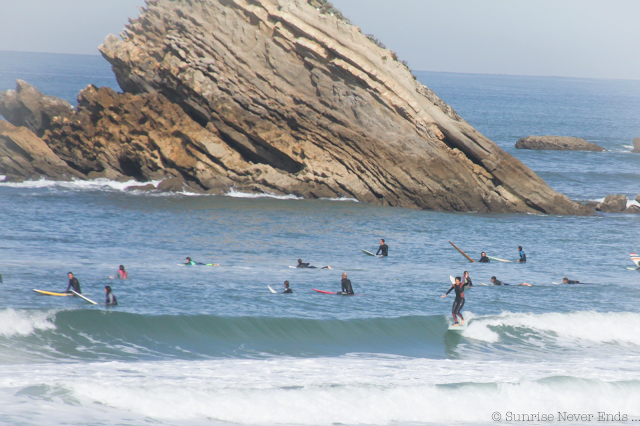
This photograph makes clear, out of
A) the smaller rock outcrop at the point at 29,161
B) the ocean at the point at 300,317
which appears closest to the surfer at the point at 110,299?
the ocean at the point at 300,317

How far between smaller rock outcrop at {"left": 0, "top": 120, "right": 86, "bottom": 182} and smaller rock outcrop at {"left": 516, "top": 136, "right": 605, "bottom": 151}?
2224 inches

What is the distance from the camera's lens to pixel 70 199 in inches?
1508

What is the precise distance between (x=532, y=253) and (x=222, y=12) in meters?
24.7

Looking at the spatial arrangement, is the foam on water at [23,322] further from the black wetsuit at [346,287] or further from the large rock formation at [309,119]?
the large rock formation at [309,119]

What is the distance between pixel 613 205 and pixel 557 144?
119 feet

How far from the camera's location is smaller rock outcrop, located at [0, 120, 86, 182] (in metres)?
42.1

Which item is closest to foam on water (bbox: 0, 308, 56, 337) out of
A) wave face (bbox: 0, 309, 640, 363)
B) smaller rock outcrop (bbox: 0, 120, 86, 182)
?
wave face (bbox: 0, 309, 640, 363)

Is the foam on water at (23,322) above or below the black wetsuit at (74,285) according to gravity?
below

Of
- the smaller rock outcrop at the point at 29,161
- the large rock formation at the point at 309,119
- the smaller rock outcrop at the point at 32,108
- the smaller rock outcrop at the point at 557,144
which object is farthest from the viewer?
the smaller rock outcrop at the point at 557,144

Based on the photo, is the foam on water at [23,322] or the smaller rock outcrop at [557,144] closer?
the foam on water at [23,322]

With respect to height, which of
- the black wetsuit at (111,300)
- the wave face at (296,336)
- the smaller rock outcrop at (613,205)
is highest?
the smaller rock outcrop at (613,205)

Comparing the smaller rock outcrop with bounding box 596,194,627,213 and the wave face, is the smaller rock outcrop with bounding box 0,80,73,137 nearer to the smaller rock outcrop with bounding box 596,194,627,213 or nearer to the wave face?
the wave face

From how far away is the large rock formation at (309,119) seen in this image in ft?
131

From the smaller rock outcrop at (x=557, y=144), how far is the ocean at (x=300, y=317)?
38083 mm
